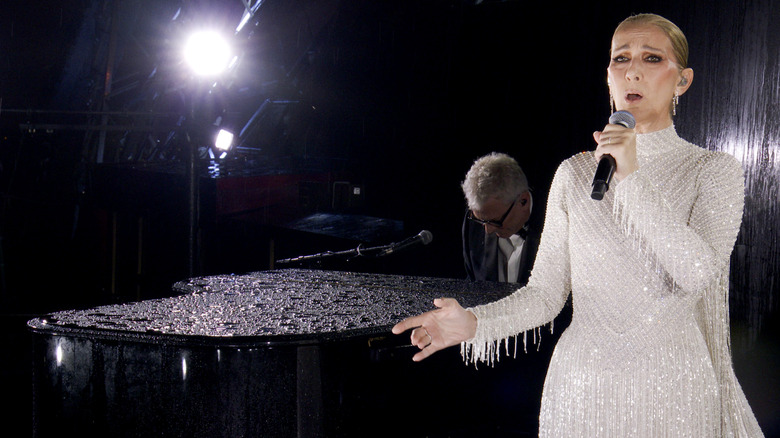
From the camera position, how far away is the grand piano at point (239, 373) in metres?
2.16

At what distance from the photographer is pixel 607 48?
3.74 metres

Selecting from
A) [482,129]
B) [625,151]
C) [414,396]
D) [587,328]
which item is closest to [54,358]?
[414,396]

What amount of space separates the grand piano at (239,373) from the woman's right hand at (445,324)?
82 centimetres

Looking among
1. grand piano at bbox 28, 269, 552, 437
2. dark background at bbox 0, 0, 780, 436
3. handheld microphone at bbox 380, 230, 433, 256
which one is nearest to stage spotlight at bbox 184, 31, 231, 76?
dark background at bbox 0, 0, 780, 436

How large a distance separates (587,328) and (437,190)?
12.1 feet

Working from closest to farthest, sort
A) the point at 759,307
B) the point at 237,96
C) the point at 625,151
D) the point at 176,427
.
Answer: the point at 625,151 → the point at 176,427 → the point at 759,307 → the point at 237,96

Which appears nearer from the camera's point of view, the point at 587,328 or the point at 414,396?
the point at 587,328

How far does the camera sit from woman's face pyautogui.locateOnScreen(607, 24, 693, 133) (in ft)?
4.37

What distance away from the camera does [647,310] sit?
4.31 feet

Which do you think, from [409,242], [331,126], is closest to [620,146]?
[409,242]

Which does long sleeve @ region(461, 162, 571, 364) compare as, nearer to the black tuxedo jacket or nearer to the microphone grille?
the microphone grille

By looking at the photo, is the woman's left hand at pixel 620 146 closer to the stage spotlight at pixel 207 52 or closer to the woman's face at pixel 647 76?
the woman's face at pixel 647 76

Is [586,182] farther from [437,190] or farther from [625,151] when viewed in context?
[437,190]

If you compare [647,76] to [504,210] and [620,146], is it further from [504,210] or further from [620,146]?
[504,210]
